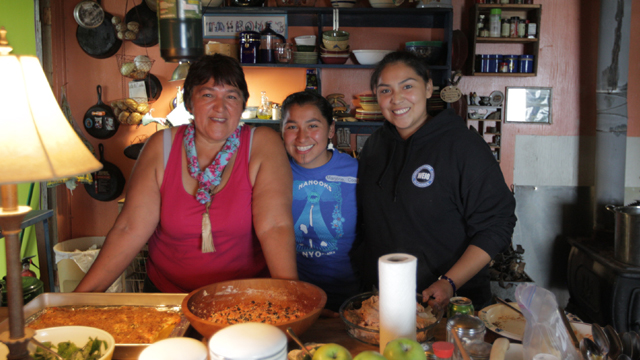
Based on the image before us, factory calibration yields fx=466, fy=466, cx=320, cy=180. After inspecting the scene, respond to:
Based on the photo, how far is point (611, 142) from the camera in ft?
12.4

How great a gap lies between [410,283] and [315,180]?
42.3 inches

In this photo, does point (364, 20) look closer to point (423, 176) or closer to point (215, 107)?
point (423, 176)

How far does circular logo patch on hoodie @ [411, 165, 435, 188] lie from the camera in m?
1.96

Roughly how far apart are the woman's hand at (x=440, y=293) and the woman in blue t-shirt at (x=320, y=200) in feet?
1.90

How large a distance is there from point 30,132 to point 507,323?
139 cm

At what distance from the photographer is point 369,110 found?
13.6ft

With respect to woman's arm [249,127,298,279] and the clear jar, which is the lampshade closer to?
woman's arm [249,127,298,279]

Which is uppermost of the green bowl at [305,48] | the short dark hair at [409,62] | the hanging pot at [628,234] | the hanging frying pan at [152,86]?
the green bowl at [305,48]

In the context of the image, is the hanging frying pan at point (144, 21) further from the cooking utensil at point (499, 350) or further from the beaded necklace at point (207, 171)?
the cooking utensil at point (499, 350)

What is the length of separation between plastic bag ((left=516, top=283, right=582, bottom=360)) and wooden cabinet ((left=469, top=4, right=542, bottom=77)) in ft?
11.1

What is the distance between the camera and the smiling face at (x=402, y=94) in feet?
6.62

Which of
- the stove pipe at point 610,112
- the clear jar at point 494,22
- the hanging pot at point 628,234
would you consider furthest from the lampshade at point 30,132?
the stove pipe at point 610,112

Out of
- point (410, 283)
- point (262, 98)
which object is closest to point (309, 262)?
point (410, 283)

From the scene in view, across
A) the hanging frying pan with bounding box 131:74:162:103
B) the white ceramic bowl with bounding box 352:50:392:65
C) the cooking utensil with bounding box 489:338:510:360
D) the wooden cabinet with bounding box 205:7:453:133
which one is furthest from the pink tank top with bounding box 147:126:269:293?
the hanging frying pan with bounding box 131:74:162:103
